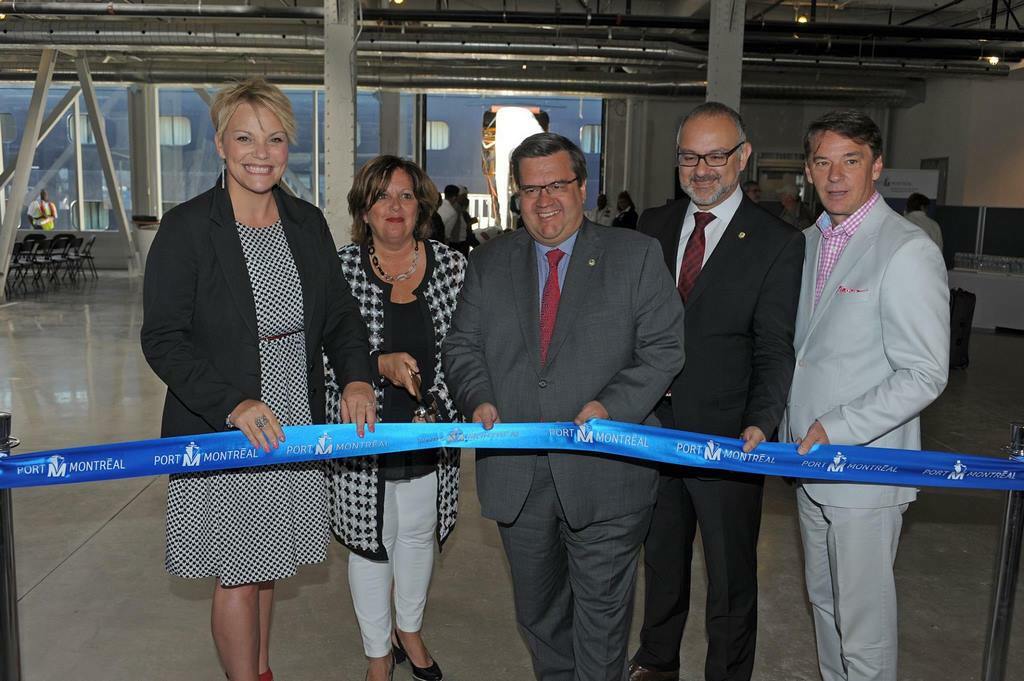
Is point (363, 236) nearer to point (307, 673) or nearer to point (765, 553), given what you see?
point (307, 673)

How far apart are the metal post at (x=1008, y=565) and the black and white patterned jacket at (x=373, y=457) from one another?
168 cm

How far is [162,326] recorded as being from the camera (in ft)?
7.13

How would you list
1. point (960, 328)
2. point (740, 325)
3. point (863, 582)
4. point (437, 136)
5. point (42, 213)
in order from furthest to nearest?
point (437, 136), point (42, 213), point (960, 328), point (740, 325), point (863, 582)

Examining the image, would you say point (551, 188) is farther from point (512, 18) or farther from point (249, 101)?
point (512, 18)

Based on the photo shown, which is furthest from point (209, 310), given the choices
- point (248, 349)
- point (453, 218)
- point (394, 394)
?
point (453, 218)

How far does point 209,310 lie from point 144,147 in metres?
20.4

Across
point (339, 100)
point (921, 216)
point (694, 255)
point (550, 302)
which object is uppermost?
point (339, 100)

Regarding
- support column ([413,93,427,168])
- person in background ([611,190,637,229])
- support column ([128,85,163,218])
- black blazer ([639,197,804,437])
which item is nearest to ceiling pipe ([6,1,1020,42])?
person in background ([611,190,637,229])

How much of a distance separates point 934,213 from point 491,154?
9.44 metres

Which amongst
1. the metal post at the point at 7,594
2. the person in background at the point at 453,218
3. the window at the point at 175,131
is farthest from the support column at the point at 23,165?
the metal post at the point at 7,594

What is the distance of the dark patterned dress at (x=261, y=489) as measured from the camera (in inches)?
91.4

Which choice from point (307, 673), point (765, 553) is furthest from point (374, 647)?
point (765, 553)

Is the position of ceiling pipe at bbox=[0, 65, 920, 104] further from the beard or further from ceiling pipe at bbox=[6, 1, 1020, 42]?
the beard

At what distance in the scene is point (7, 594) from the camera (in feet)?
6.93
